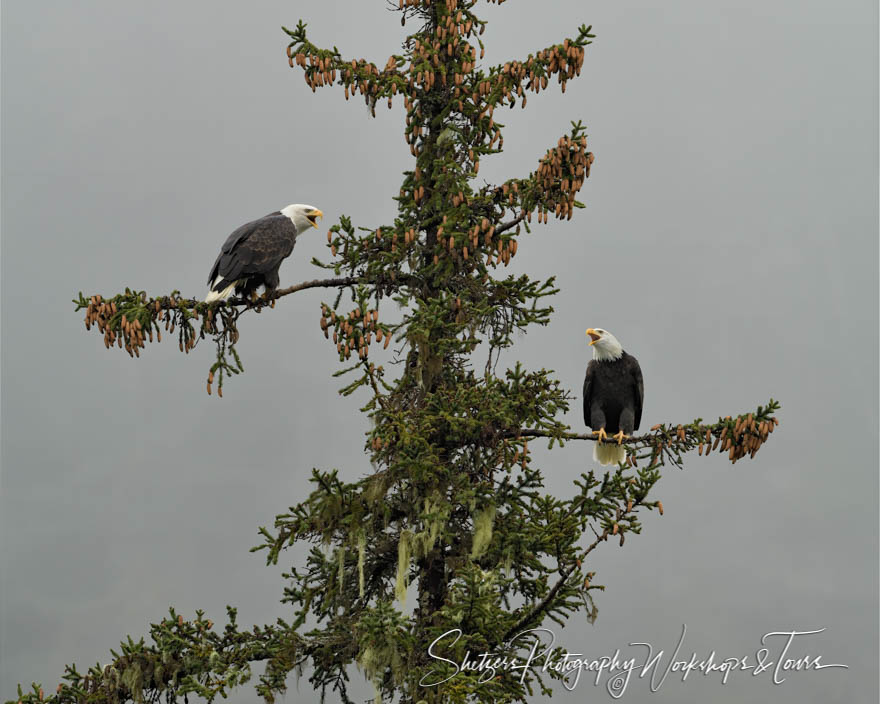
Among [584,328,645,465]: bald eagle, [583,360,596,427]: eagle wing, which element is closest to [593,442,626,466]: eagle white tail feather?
[584,328,645,465]: bald eagle

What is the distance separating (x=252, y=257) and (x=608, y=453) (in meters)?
4.42

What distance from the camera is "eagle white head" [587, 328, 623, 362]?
11.1 m

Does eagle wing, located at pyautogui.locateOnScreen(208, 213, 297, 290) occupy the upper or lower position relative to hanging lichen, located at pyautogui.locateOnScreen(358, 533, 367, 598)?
upper

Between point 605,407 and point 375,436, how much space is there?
3.09 metres

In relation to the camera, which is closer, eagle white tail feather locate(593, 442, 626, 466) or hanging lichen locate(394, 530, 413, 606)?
hanging lichen locate(394, 530, 413, 606)

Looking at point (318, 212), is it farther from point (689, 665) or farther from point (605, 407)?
point (689, 665)

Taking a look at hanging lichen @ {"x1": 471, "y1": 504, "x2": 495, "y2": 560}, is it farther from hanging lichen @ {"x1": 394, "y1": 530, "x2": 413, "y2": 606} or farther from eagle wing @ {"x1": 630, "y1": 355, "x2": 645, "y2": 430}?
eagle wing @ {"x1": 630, "y1": 355, "x2": 645, "y2": 430}

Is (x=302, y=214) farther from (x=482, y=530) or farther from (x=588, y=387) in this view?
(x=482, y=530)

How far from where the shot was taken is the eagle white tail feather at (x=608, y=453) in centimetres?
1111

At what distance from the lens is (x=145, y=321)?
9125 millimetres

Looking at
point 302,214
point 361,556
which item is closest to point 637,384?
point 361,556

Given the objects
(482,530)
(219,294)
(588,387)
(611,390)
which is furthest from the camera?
(588,387)

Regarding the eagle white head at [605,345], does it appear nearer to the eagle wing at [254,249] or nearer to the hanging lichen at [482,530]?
the hanging lichen at [482,530]

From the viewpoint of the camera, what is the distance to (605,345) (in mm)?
11156
